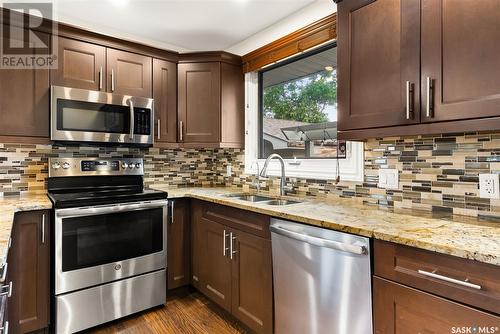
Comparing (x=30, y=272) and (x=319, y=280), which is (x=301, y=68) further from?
(x=30, y=272)

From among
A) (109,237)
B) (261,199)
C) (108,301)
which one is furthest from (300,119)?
(108,301)

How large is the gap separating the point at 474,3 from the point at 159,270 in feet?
8.09

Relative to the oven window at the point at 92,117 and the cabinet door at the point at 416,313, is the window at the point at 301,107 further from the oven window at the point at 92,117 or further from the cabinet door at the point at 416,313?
the oven window at the point at 92,117

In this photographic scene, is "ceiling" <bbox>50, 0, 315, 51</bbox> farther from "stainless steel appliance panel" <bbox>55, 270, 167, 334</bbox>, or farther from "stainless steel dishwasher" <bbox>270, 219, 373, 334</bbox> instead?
"stainless steel appliance panel" <bbox>55, 270, 167, 334</bbox>

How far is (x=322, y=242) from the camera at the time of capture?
139cm

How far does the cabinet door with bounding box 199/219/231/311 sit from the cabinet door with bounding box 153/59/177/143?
0.91 meters

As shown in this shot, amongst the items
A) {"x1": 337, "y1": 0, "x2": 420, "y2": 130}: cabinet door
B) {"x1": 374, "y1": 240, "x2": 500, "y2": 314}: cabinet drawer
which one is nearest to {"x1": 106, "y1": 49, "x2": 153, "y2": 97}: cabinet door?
{"x1": 337, "y1": 0, "x2": 420, "y2": 130}: cabinet door

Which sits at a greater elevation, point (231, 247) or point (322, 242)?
point (322, 242)

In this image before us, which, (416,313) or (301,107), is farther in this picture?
(301,107)

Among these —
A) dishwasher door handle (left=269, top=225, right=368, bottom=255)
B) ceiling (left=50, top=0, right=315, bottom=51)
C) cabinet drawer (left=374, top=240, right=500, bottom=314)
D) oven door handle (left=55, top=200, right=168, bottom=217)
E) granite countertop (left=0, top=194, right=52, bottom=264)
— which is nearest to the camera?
cabinet drawer (left=374, top=240, right=500, bottom=314)

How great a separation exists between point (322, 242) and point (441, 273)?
49 centimetres

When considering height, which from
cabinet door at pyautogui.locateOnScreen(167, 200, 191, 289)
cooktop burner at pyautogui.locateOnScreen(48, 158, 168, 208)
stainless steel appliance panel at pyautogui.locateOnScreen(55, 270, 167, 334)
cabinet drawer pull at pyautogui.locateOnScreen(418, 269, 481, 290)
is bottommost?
stainless steel appliance panel at pyautogui.locateOnScreen(55, 270, 167, 334)

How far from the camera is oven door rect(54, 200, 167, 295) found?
1.90 metres

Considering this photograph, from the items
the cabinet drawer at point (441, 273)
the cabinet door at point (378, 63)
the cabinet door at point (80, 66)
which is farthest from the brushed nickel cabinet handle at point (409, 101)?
the cabinet door at point (80, 66)
